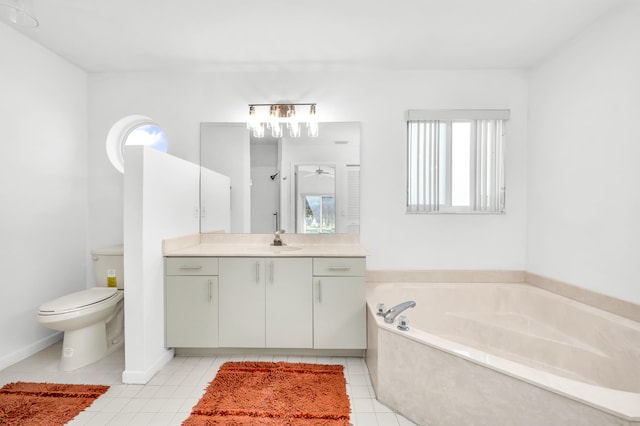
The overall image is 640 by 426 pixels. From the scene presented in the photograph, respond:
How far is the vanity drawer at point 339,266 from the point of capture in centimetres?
235

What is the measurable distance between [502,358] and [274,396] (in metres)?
1.31

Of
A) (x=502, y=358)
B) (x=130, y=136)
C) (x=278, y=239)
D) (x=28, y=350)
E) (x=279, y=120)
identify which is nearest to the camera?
(x=502, y=358)

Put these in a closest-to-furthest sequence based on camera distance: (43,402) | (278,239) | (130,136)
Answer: (43,402)
(278,239)
(130,136)

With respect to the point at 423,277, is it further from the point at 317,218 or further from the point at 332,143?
the point at 332,143

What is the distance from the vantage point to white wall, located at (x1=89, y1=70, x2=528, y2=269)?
2.86 m

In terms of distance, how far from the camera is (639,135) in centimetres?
183

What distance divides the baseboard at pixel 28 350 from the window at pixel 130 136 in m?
1.52

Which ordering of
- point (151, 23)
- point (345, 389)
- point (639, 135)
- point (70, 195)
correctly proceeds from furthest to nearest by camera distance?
point (70, 195), point (151, 23), point (345, 389), point (639, 135)

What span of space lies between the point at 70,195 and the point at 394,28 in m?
2.99

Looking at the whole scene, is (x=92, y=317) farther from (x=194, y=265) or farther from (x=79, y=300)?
(x=194, y=265)

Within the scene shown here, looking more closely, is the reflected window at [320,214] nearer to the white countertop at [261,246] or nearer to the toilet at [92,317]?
the white countertop at [261,246]

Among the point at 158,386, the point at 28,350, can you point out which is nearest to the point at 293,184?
the point at 158,386

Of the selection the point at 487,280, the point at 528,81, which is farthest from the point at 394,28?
the point at 487,280

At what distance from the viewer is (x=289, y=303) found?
237 cm
